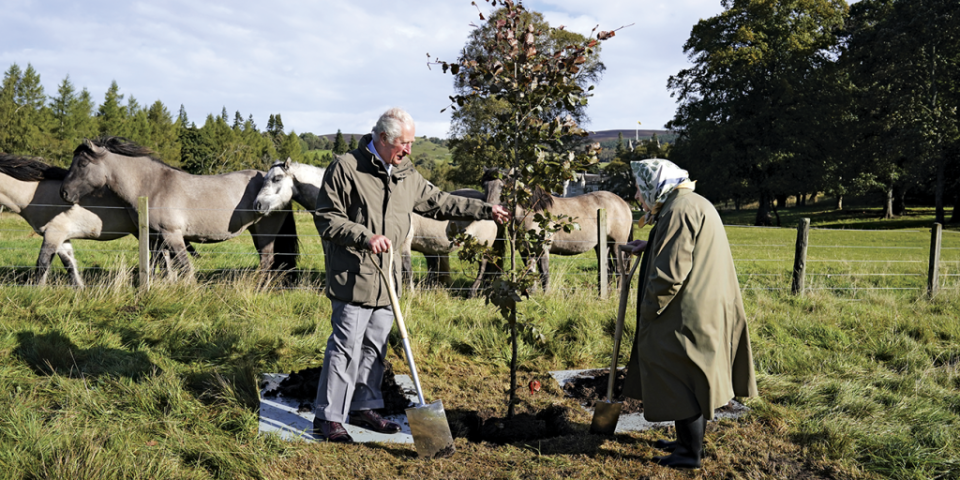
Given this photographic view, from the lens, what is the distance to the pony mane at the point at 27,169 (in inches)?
325

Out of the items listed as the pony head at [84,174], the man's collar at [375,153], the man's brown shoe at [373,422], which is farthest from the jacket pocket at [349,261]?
the pony head at [84,174]

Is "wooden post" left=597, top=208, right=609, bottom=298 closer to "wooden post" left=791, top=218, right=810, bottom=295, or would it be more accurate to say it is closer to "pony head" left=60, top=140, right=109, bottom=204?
"wooden post" left=791, top=218, right=810, bottom=295

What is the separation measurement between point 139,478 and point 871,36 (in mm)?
30038

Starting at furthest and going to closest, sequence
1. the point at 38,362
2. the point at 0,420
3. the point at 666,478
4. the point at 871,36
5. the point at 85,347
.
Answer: the point at 871,36 < the point at 85,347 < the point at 38,362 < the point at 0,420 < the point at 666,478

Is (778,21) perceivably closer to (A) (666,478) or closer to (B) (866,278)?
(B) (866,278)

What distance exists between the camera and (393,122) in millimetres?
3586

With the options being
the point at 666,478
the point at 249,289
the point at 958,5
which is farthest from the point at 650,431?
the point at 958,5

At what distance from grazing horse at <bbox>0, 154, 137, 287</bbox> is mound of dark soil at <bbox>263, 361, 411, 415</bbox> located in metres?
4.93

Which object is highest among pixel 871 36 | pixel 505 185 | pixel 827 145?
pixel 871 36

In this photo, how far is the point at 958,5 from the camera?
22188mm

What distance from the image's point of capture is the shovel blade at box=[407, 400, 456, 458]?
11.8 feet

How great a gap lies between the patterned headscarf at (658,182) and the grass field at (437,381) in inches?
61.5

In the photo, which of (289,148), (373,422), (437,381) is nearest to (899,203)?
(437,381)

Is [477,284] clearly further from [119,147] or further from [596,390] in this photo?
[119,147]
